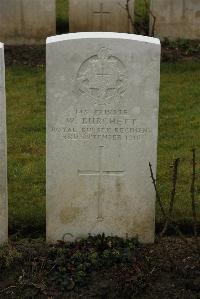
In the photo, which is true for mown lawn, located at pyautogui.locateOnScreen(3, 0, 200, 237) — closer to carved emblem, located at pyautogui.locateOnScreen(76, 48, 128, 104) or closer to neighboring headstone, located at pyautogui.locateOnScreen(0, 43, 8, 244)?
neighboring headstone, located at pyautogui.locateOnScreen(0, 43, 8, 244)

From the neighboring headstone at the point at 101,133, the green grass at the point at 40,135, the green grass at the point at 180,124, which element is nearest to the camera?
the neighboring headstone at the point at 101,133

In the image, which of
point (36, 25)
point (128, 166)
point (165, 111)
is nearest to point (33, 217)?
point (128, 166)

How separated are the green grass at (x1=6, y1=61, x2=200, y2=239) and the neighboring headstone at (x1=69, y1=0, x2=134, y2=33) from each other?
1315mm

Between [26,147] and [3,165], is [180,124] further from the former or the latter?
[3,165]

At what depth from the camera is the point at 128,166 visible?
5.55 metres

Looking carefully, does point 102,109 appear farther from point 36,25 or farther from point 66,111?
point 36,25

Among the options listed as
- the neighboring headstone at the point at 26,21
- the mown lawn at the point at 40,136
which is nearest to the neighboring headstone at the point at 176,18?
the mown lawn at the point at 40,136

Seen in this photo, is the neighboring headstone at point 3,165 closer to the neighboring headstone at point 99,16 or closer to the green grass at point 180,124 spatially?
the green grass at point 180,124

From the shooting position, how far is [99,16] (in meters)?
10.9

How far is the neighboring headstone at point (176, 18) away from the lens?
1081 cm

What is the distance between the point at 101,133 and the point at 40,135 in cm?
248

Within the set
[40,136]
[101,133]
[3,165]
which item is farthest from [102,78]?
[40,136]

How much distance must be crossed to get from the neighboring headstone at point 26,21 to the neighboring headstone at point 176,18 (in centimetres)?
146

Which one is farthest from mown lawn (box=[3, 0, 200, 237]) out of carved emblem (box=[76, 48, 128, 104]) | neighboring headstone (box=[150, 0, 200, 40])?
carved emblem (box=[76, 48, 128, 104])
